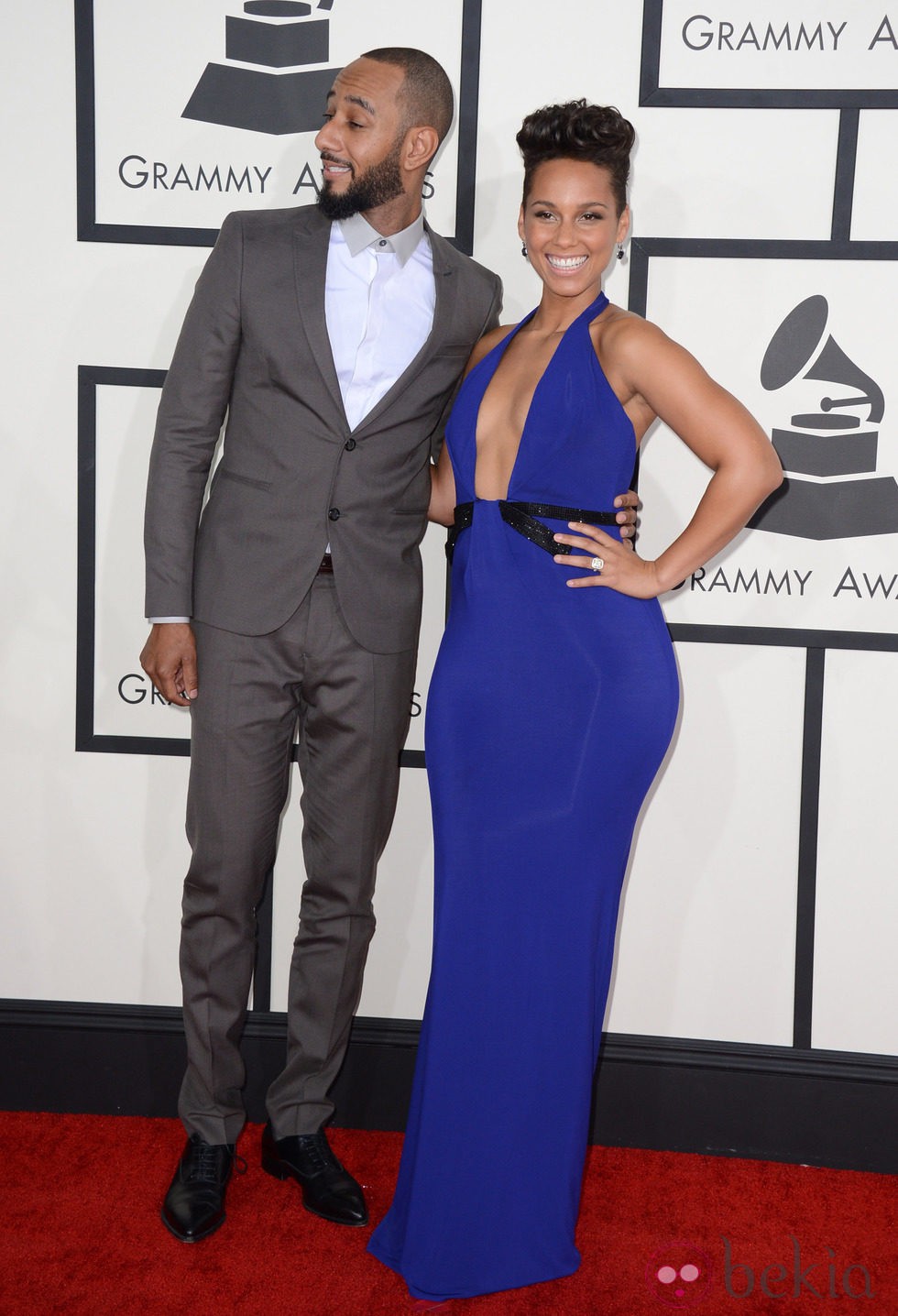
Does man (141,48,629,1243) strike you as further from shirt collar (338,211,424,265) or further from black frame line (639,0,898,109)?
black frame line (639,0,898,109)

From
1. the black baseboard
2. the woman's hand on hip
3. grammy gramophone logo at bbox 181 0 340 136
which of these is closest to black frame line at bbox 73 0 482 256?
grammy gramophone logo at bbox 181 0 340 136

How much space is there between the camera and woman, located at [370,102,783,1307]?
80.0 inches

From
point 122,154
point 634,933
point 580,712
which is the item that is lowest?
point 634,933

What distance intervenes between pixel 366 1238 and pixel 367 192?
6.38 feet

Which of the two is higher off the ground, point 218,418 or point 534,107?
point 534,107

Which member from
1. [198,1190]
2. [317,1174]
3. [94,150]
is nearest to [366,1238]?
[317,1174]

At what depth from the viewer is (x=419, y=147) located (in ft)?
7.13

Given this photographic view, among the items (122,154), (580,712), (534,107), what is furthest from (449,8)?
(580,712)

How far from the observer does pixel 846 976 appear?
2656 mm

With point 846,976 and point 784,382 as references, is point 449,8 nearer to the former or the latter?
point 784,382

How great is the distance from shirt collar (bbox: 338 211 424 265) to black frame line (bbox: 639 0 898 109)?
24.5 inches

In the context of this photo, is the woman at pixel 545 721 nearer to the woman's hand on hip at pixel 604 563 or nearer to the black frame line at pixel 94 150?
the woman's hand on hip at pixel 604 563

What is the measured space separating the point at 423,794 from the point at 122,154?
1.51m
